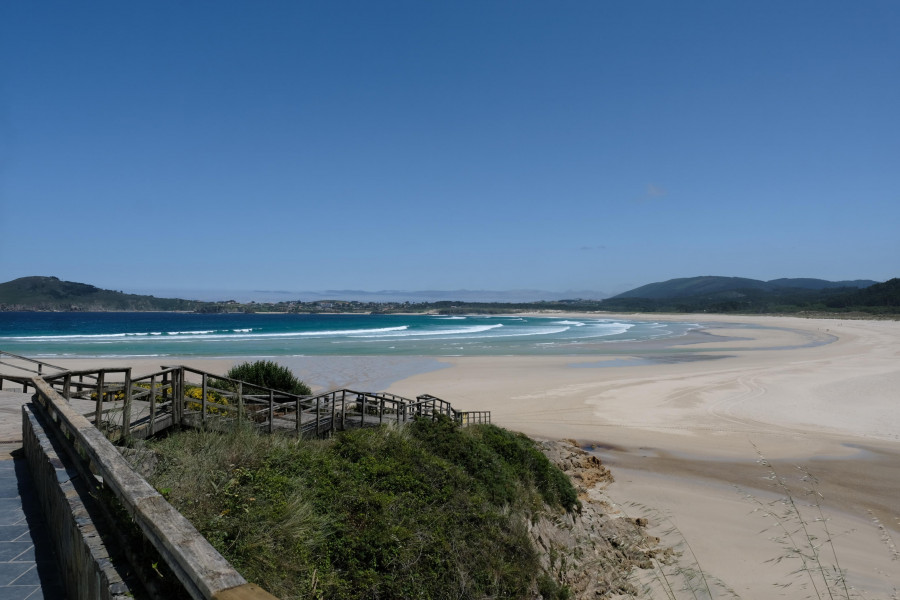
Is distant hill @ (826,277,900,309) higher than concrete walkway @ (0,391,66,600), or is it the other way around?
distant hill @ (826,277,900,309)

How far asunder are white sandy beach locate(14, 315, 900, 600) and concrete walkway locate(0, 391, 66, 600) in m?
8.10

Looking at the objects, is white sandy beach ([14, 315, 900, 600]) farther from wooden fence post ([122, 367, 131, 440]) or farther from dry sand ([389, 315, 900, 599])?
wooden fence post ([122, 367, 131, 440])

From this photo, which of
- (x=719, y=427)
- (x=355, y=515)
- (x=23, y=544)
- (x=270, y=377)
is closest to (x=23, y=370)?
(x=270, y=377)

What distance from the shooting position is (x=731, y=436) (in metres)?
19.6

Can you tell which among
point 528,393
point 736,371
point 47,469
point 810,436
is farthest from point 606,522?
point 736,371

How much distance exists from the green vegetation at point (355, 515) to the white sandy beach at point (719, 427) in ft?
12.2

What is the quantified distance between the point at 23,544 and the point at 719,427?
71.3 ft

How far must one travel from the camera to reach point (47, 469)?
16.7 ft

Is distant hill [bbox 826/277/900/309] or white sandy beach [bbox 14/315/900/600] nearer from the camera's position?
white sandy beach [bbox 14/315/900/600]

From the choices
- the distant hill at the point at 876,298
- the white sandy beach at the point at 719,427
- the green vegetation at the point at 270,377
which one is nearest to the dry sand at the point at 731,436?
the white sandy beach at the point at 719,427

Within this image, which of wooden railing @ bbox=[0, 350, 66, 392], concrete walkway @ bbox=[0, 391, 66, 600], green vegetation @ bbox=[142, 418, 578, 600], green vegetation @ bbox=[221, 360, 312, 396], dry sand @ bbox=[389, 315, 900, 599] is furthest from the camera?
green vegetation @ bbox=[221, 360, 312, 396]

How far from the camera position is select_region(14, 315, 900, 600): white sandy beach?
10.7 m

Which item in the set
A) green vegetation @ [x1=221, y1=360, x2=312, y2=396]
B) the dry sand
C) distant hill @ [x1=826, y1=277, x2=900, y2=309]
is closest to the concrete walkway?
the dry sand

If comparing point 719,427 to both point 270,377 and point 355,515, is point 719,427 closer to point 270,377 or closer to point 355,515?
point 270,377
